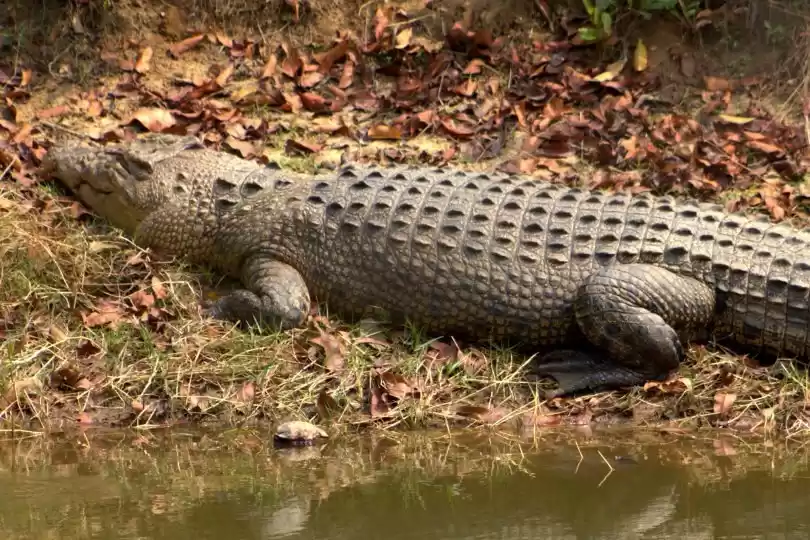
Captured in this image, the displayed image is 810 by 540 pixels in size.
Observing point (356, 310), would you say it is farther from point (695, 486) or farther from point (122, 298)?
point (695, 486)

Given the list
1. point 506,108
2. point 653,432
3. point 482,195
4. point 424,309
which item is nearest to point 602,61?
point 506,108

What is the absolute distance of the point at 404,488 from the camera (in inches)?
181

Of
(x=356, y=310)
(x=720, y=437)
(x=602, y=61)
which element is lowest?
(x=720, y=437)

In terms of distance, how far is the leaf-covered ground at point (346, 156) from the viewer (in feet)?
18.5

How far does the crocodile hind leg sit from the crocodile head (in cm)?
257

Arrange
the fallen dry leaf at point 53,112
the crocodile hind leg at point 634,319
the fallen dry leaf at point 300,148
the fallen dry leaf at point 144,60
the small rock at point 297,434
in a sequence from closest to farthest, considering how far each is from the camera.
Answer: the small rock at point 297,434, the crocodile hind leg at point 634,319, the fallen dry leaf at point 300,148, the fallen dry leaf at point 53,112, the fallen dry leaf at point 144,60

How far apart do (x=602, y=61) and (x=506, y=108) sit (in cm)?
85

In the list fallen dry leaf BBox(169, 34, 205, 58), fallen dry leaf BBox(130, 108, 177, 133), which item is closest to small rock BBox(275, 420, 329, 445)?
fallen dry leaf BBox(130, 108, 177, 133)

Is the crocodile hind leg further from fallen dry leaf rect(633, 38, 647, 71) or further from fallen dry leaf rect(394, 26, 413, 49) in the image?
fallen dry leaf rect(394, 26, 413, 49)

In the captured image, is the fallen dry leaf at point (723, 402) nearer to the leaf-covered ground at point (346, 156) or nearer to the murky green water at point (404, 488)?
the leaf-covered ground at point (346, 156)

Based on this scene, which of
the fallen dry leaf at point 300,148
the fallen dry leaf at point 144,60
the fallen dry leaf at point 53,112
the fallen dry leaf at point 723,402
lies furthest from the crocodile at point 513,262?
the fallen dry leaf at point 144,60

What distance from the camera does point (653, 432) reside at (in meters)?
5.43

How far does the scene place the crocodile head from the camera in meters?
6.86

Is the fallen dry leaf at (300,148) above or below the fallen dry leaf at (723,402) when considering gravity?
above
